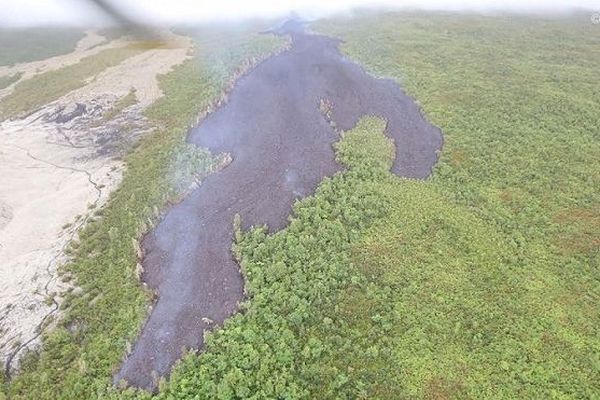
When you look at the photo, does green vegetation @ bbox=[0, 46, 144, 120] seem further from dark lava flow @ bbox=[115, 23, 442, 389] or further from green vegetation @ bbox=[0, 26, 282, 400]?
dark lava flow @ bbox=[115, 23, 442, 389]

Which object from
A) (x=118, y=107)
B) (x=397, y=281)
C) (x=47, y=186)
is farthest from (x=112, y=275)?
(x=118, y=107)

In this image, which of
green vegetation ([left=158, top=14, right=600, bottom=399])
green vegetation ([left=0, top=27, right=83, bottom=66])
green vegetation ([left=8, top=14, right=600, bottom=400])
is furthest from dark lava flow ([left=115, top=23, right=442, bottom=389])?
green vegetation ([left=0, top=27, right=83, bottom=66])

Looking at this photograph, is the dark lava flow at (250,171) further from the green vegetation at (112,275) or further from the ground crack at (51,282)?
the ground crack at (51,282)

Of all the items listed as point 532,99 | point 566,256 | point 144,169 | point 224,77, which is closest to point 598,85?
point 532,99

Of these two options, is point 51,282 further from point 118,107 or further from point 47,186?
point 118,107

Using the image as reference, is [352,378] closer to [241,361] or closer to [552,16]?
[241,361]

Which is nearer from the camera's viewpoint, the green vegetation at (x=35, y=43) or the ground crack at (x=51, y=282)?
the ground crack at (x=51, y=282)

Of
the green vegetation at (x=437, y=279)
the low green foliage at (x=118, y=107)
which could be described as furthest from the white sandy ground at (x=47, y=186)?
the green vegetation at (x=437, y=279)
